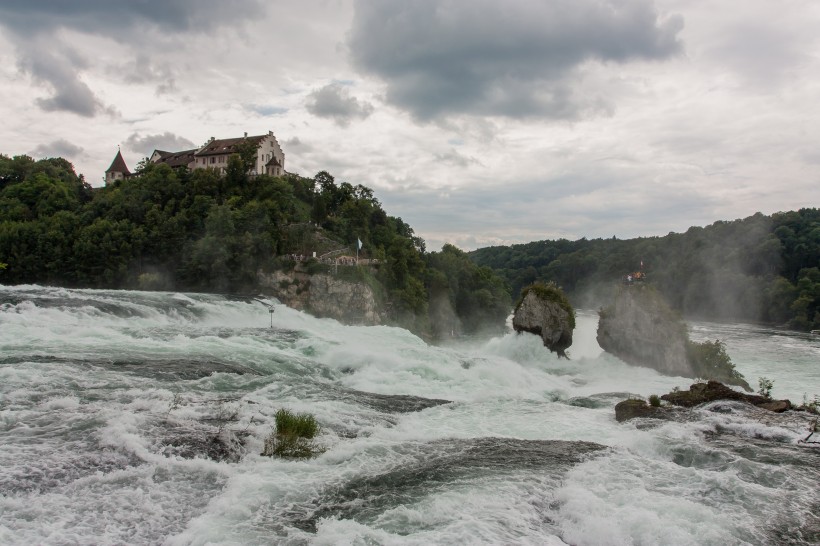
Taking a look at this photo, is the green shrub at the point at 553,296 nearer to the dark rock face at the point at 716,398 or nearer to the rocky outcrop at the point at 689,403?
the rocky outcrop at the point at 689,403

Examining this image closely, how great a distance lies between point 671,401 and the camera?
1980 cm

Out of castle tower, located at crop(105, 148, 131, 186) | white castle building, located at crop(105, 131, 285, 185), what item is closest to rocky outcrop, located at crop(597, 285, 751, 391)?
white castle building, located at crop(105, 131, 285, 185)

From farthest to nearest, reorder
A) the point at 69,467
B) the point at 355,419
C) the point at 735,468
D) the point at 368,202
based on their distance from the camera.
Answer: the point at 368,202 → the point at 355,419 → the point at 735,468 → the point at 69,467

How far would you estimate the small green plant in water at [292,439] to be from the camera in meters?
11.5

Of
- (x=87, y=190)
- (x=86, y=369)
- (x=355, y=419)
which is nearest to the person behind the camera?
(x=355, y=419)

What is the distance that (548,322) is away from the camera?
3762 cm

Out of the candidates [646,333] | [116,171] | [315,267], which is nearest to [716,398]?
[646,333]

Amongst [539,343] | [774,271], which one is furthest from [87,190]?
[774,271]

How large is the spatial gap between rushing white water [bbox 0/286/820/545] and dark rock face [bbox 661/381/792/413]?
3.09 ft

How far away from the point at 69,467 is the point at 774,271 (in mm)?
115427

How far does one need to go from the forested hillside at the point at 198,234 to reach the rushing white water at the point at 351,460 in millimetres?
33777

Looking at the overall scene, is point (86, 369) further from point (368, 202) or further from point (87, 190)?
point (87, 190)

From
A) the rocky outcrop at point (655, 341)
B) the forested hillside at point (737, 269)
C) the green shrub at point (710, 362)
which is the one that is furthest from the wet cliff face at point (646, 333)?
the forested hillside at point (737, 269)

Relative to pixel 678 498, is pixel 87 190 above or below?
above
